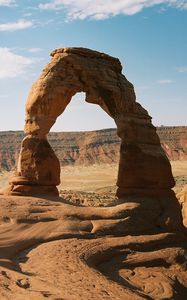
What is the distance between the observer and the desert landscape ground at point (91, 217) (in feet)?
31.6

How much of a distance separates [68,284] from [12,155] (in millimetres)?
79226

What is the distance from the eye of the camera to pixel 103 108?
1605cm

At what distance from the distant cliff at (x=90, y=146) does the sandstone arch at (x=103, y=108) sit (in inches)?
2592

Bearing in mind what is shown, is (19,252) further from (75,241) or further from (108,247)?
(108,247)

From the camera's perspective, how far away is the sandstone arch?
48.0 ft

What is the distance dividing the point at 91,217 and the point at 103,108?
4654 mm

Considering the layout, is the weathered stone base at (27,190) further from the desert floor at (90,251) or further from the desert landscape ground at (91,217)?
the desert floor at (90,251)

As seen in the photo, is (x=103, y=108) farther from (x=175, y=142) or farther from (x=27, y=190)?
(x=175, y=142)

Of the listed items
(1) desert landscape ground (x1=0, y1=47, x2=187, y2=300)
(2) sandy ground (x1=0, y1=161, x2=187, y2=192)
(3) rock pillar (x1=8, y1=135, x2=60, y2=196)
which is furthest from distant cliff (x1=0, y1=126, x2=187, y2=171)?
(3) rock pillar (x1=8, y1=135, x2=60, y2=196)

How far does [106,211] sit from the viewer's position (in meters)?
13.6

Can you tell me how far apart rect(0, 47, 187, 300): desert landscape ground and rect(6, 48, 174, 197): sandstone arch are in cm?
3

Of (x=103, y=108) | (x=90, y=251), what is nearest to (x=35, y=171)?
(x=103, y=108)

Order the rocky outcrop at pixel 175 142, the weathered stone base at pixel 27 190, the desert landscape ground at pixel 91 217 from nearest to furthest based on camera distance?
the desert landscape ground at pixel 91 217 < the weathered stone base at pixel 27 190 < the rocky outcrop at pixel 175 142

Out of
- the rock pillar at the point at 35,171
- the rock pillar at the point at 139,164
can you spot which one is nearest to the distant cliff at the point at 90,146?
the rock pillar at the point at 139,164
